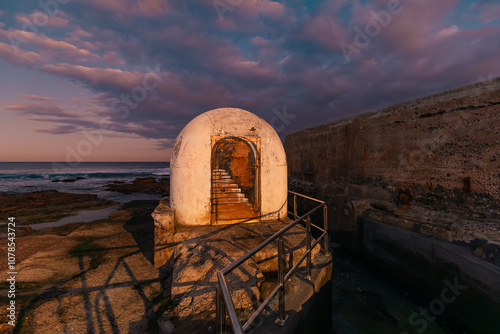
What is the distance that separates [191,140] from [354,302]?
18.9 feet

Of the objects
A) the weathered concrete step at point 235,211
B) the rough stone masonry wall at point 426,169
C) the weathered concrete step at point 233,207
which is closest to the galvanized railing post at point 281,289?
the weathered concrete step at point 235,211

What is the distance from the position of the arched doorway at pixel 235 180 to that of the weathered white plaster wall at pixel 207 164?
200 millimetres

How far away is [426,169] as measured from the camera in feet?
18.7

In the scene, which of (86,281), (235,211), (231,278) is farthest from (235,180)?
(231,278)

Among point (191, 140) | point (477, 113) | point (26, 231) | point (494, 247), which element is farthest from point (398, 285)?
point (26, 231)

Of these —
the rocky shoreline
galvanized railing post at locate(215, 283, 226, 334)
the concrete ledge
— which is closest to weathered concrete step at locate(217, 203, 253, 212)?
the rocky shoreline

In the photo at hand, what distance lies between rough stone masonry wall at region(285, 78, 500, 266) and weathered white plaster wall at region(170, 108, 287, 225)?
2853 mm

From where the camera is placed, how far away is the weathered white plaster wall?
5828 mm

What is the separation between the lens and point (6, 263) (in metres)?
6.17

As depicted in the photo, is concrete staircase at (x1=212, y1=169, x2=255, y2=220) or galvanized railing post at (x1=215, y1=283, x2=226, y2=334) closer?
galvanized railing post at (x1=215, y1=283, x2=226, y2=334)

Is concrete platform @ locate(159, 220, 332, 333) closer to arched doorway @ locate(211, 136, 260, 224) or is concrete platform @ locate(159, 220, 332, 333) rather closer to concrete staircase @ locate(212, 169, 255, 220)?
concrete staircase @ locate(212, 169, 255, 220)

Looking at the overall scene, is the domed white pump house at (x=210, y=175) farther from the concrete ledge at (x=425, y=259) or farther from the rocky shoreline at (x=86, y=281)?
the concrete ledge at (x=425, y=259)

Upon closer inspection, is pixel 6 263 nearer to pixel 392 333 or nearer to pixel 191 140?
pixel 191 140

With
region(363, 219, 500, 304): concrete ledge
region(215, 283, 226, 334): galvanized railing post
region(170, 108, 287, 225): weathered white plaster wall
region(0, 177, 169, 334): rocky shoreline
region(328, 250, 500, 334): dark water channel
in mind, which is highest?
region(170, 108, 287, 225): weathered white plaster wall
